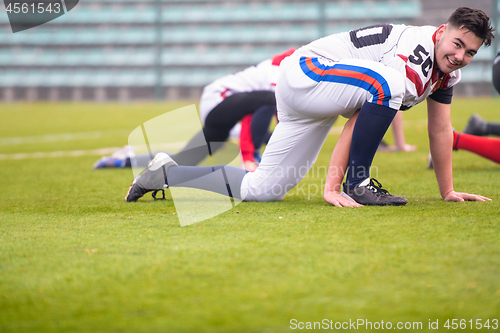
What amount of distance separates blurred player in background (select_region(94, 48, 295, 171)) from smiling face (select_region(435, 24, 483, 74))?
1098 millimetres

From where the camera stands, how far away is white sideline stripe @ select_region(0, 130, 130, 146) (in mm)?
4972

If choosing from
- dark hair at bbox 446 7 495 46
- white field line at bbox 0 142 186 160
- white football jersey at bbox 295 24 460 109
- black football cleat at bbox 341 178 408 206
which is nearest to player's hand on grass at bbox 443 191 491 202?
black football cleat at bbox 341 178 408 206

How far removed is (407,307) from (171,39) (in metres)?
12.2

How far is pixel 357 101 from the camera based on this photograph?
1.66 metres

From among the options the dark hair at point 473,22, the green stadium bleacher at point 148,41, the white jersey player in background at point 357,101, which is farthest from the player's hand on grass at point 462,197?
the green stadium bleacher at point 148,41

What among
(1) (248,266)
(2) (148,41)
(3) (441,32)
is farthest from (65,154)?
(2) (148,41)

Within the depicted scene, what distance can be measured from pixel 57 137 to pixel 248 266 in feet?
15.5

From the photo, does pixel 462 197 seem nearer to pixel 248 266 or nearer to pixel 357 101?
pixel 357 101

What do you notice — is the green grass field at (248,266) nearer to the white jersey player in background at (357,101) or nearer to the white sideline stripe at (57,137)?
the white jersey player in background at (357,101)

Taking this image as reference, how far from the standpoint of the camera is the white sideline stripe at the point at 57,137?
497 cm

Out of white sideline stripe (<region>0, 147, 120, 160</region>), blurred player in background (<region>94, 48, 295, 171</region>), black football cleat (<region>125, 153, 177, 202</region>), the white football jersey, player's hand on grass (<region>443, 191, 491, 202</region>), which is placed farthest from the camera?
white sideline stripe (<region>0, 147, 120, 160</region>)

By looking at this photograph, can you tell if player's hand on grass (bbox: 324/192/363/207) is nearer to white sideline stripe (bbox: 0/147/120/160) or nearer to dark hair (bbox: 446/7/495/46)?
dark hair (bbox: 446/7/495/46)

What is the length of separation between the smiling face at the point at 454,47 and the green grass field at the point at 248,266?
47 centimetres

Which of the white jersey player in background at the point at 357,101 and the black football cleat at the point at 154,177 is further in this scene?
the black football cleat at the point at 154,177
